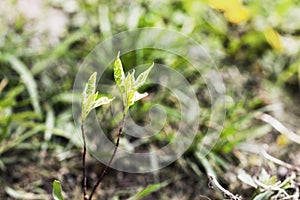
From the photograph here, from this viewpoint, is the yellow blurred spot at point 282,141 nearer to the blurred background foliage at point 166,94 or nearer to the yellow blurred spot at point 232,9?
the blurred background foliage at point 166,94

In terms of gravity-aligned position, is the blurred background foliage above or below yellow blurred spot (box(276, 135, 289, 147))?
above

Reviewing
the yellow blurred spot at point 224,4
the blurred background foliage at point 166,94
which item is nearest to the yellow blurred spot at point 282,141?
the blurred background foliage at point 166,94

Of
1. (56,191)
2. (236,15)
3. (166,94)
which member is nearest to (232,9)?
(236,15)

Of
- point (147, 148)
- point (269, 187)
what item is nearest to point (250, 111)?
point (147, 148)

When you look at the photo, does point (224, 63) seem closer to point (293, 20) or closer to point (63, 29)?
point (293, 20)

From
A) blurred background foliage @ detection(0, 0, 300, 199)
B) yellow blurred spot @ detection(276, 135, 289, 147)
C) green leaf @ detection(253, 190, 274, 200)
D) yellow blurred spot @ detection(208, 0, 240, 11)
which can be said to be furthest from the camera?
yellow blurred spot @ detection(208, 0, 240, 11)

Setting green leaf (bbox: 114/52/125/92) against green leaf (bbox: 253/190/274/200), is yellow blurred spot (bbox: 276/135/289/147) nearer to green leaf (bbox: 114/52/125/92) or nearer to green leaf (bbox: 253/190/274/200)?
green leaf (bbox: 253/190/274/200)

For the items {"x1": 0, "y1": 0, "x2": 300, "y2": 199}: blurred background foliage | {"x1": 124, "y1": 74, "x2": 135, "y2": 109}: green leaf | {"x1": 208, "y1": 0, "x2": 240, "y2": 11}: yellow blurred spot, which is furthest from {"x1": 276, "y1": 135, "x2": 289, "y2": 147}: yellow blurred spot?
{"x1": 124, "y1": 74, "x2": 135, "y2": 109}: green leaf
